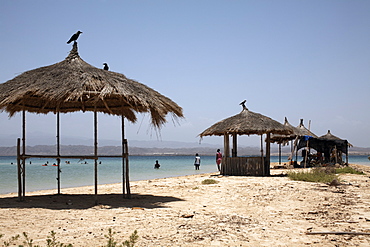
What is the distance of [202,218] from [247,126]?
9.57 meters

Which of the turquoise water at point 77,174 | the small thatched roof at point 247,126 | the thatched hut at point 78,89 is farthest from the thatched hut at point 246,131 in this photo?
the turquoise water at point 77,174

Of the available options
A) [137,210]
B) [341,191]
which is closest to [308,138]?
[341,191]

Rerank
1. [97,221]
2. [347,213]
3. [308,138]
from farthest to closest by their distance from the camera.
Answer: [308,138] < [347,213] < [97,221]

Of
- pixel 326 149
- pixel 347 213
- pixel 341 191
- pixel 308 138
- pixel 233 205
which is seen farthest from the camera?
pixel 326 149

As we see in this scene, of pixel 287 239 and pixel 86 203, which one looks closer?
pixel 287 239

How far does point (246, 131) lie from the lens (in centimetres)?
1597

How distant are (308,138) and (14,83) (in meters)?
17.7

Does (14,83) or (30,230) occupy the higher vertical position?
(14,83)

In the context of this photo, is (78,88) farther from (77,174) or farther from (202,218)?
(77,174)

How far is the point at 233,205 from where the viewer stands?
842 centimetres

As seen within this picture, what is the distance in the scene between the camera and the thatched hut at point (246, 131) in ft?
52.3

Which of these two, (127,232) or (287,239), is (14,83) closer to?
(127,232)

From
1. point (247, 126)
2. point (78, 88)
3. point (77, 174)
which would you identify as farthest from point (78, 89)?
point (77, 174)

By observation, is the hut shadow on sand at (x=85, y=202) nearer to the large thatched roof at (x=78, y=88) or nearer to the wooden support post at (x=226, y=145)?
the large thatched roof at (x=78, y=88)
